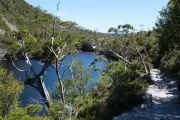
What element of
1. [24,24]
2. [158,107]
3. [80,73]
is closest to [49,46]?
[80,73]

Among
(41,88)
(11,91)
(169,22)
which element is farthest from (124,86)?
(41,88)

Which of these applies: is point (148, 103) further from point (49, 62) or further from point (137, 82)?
point (49, 62)

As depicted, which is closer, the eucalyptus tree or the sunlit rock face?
the sunlit rock face

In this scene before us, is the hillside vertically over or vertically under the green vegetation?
over

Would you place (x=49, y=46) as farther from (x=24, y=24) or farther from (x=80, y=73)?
(x=24, y=24)

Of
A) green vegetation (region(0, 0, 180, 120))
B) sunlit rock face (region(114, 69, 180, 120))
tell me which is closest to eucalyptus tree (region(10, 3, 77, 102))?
green vegetation (region(0, 0, 180, 120))

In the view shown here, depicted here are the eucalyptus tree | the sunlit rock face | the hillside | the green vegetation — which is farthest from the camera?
the hillside

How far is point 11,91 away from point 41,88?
39.5ft

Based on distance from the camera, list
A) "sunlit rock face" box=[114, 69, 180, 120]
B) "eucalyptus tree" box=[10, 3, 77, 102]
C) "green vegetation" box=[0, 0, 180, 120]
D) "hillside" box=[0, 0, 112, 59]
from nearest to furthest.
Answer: "sunlit rock face" box=[114, 69, 180, 120], "green vegetation" box=[0, 0, 180, 120], "eucalyptus tree" box=[10, 3, 77, 102], "hillside" box=[0, 0, 112, 59]

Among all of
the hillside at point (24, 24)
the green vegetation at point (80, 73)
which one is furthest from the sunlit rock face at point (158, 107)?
the hillside at point (24, 24)

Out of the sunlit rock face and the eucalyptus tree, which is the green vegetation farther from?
the sunlit rock face

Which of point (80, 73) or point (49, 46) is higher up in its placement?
point (49, 46)

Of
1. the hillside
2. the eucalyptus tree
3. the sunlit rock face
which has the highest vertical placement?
the hillside

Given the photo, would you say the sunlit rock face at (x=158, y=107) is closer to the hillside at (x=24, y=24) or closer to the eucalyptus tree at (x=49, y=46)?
the eucalyptus tree at (x=49, y=46)
